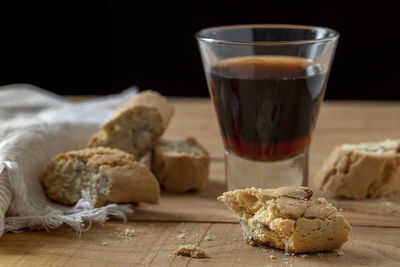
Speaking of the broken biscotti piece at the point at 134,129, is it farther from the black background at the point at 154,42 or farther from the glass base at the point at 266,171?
the black background at the point at 154,42

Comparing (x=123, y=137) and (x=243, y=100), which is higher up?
(x=243, y=100)

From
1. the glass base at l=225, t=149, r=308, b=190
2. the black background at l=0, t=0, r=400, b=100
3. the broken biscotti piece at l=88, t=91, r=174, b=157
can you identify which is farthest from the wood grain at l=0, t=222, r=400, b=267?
the black background at l=0, t=0, r=400, b=100

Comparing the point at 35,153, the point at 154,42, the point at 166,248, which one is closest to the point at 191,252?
the point at 166,248

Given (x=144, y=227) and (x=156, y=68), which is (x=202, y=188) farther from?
(x=156, y=68)

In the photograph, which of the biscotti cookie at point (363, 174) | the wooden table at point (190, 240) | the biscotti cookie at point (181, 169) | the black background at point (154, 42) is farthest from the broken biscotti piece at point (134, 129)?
the black background at point (154, 42)

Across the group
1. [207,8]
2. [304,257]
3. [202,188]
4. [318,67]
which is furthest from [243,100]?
[207,8]

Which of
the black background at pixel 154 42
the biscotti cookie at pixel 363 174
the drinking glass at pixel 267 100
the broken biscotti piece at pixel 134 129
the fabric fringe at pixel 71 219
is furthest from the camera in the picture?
the black background at pixel 154 42
